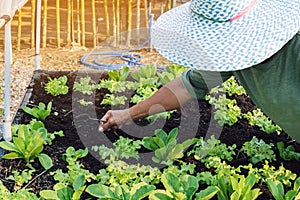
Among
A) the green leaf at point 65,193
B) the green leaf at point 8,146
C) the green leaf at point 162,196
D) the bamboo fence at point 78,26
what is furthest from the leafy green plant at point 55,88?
the bamboo fence at point 78,26

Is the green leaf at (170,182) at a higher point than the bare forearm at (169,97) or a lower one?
lower

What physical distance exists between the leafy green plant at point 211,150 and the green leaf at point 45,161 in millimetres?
793

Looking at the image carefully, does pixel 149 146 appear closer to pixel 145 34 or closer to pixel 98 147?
pixel 98 147

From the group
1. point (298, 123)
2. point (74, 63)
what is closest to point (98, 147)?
point (298, 123)

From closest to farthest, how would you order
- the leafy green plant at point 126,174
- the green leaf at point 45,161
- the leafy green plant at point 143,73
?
the leafy green plant at point 126,174 < the green leaf at point 45,161 < the leafy green plant at point 143,73

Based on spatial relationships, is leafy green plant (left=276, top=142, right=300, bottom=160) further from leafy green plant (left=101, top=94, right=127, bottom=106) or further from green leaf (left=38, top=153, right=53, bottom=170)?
green leaf (left=38, top=153, right=53, bottom=170)

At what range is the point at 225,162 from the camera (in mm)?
3082

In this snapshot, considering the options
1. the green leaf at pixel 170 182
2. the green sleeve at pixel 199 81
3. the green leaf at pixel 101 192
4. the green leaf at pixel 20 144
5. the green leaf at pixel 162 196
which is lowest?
the green leaf at pixel 101 192

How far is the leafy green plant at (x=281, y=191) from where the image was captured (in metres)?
2.55

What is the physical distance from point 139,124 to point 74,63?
3.90m

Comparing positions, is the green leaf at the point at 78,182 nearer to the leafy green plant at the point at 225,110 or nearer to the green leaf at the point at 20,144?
the green leaf at the point at 20,144

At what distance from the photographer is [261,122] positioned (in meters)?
3.62

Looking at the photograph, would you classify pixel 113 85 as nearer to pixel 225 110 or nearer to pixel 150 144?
pixel 225 110

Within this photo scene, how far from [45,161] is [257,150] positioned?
124 cm
